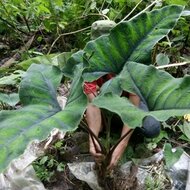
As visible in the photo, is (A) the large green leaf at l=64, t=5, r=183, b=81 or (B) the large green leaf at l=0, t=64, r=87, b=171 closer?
(B) the large green leaf at l=0, t=64, r=87, b=171

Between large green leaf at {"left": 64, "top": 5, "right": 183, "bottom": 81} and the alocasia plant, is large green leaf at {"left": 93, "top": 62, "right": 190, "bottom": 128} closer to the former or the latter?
the alocasia plant

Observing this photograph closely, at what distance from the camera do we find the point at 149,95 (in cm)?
100

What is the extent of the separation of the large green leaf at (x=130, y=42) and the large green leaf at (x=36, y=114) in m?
0.09

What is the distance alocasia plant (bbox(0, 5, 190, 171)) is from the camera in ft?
2.92

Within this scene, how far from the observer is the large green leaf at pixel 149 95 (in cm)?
88

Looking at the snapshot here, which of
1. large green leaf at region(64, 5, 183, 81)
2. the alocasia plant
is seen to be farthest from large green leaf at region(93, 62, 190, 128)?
large green leaf at region(64, 5, 183, 81)

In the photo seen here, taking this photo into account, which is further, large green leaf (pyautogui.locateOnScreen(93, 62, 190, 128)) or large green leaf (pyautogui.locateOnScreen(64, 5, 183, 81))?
large green leaf (pyautogui.locateOnScreen(64, 5, 183, 81))

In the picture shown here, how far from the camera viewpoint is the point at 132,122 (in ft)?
2.84

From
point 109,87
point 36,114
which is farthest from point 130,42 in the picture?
point 36,114

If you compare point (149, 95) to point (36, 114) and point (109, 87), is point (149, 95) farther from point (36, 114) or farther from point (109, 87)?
point (36, 114)

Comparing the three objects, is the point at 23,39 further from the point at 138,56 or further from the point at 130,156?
the point at 138,56

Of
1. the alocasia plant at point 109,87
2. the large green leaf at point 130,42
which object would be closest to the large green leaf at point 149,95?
the alocasia plant at point 109,87

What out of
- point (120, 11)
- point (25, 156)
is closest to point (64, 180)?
point (25, 156)

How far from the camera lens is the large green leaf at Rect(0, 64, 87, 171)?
86 cm
